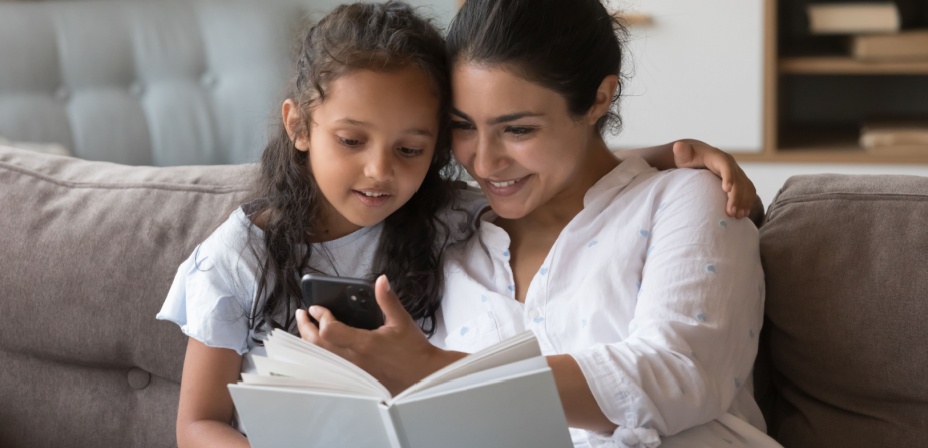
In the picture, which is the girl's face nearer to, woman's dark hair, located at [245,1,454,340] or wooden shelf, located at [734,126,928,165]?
woman's dark hair, located at [245,1,454,340]

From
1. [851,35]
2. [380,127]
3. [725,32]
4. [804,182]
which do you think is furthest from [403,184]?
[851,35]

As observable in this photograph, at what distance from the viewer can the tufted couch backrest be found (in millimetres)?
3004

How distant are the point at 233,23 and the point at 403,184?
1854 millimetres

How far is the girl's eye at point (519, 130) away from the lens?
1370 millimetres

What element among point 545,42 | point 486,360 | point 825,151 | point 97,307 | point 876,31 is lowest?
point 825,151

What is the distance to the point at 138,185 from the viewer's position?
5.72ft

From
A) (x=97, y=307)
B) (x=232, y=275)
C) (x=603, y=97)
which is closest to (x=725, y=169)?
(x=603, y=97)

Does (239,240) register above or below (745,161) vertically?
above

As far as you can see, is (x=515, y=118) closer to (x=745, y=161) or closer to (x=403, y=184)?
(x=403, y=184)

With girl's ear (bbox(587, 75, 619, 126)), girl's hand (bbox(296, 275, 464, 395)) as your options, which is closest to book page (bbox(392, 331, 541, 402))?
girl's hand (bbox(296, 275, 464, 395))

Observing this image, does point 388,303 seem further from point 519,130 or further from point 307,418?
point 519,130

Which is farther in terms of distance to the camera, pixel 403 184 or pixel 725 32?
pixel 725 32

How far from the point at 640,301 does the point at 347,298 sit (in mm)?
343

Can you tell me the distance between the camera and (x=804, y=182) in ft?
4.91
